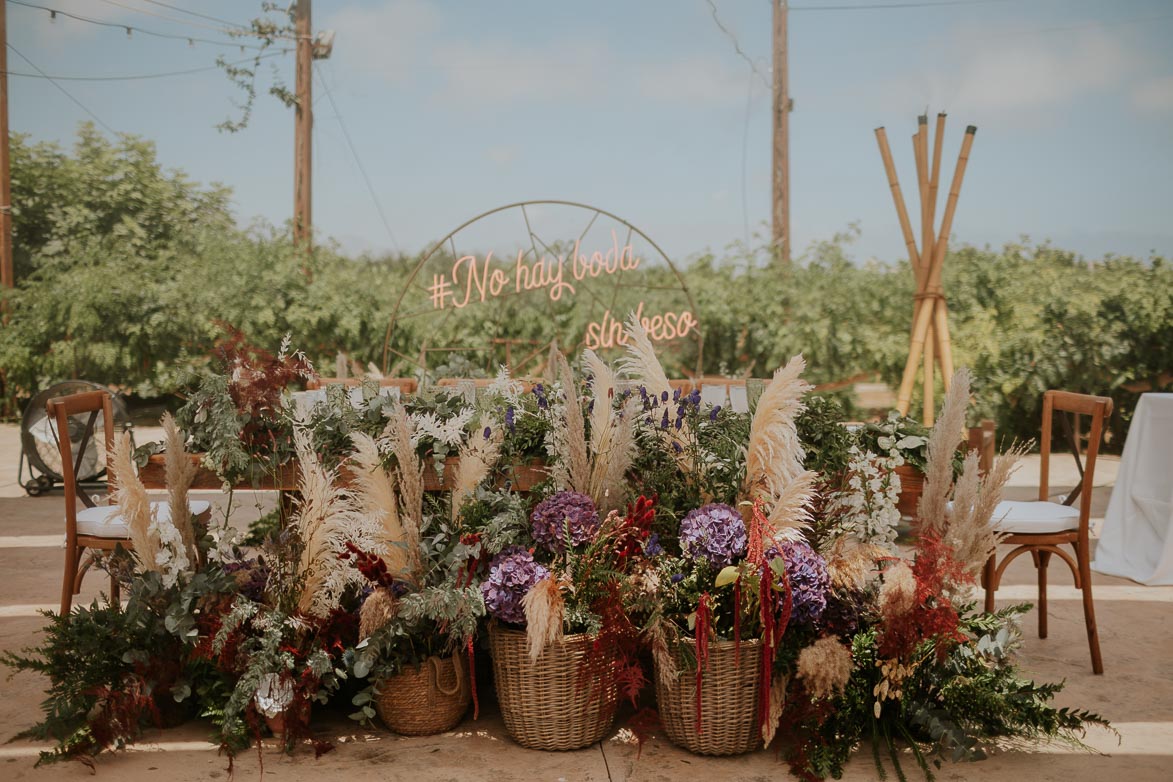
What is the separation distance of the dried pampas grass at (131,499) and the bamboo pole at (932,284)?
4.06m

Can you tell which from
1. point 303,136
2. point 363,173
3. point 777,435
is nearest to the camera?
point 777,435

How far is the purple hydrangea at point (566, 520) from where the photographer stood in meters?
2.29

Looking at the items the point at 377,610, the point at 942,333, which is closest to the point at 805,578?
the point at 377,610

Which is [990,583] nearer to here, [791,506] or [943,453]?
[943,453]

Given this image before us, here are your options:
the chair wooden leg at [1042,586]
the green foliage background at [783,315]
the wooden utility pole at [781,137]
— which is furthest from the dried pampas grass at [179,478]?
the wooden utility pole at [781,137]

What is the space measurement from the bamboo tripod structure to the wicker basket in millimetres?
3543

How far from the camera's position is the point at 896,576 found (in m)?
2.29

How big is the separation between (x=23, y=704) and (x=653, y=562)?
6.37 feet

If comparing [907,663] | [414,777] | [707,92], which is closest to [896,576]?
[907,663]

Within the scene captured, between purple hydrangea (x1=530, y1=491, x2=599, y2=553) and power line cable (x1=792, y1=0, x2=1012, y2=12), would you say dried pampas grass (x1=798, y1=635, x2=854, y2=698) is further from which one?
power line cable (x1=792, y1=0, x2=1012, y2=12)

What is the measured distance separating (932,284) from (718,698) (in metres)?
3.75

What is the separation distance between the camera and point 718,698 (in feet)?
7.59

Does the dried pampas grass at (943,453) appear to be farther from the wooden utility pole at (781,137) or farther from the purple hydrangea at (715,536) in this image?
the wooden utility pole at (781,137)

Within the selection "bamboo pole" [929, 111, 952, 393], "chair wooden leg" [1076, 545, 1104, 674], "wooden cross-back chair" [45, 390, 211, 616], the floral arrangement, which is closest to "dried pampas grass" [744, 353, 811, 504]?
the floral arrangement
